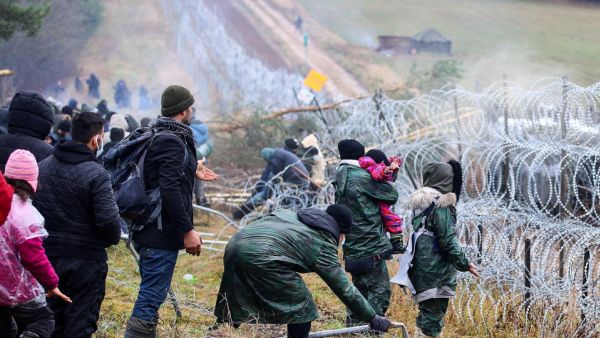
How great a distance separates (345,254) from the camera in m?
5.75

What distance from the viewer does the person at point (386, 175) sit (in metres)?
5.57

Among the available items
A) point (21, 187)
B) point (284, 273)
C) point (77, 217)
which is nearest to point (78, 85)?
point (77, 217)

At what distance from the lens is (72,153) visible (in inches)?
166

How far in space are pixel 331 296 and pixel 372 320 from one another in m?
2.94

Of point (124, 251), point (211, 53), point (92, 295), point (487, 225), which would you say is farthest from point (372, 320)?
point (211, 53)

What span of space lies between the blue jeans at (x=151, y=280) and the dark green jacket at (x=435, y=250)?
189cm

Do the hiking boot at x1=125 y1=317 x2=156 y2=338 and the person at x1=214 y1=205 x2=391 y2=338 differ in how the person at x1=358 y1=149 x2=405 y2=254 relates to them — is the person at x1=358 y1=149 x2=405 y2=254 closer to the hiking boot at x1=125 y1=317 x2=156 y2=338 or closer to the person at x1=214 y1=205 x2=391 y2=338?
the person at x1=214 y1=205 x2=391 y2=338

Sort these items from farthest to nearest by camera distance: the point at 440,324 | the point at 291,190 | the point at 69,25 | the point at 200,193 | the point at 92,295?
1. the point at 69,25
2. the point at 200,193
3. the point at 291,190
4. the point at 440,324
5. the point at 92,295

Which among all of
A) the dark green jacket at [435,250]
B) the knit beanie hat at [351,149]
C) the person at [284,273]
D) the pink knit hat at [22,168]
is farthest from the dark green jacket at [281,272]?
the knit beanie hat at [351,149]

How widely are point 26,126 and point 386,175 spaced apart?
8.66ft

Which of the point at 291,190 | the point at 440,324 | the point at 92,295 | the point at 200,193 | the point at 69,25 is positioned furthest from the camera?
the point at 69,25

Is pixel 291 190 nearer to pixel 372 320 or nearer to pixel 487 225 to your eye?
pixel 487 225

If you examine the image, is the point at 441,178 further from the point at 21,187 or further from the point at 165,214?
the point at 21,187

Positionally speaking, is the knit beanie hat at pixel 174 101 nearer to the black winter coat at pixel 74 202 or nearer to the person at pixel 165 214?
the person at pixel 165 214
